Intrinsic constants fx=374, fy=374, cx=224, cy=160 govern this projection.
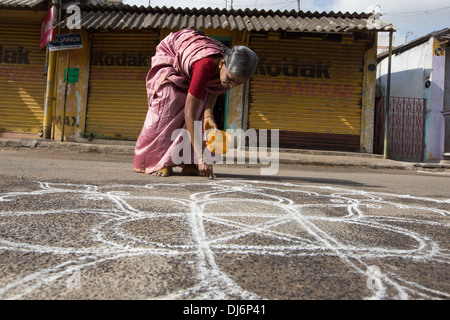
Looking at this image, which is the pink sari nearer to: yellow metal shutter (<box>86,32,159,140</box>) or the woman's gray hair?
the woman's gray hair

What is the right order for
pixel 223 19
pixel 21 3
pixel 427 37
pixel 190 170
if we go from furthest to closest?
pixel 427 37 → pixel 223 19 → pixel 21 3 → pixel 190 170

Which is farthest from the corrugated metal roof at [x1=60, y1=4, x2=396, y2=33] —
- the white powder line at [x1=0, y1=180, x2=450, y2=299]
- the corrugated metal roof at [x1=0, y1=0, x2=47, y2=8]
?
the white powder line at [x1=0, y1=180, x2=450, y2=299]

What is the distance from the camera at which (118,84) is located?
9.18 m

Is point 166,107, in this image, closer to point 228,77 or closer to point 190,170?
point 190,170

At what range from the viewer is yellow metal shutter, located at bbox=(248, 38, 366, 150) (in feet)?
28.8

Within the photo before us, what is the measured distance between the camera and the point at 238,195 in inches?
111

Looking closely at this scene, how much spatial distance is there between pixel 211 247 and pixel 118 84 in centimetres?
842

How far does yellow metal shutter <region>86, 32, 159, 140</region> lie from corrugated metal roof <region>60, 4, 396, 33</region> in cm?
68

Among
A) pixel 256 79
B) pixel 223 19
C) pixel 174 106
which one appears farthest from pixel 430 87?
pixel 174 106

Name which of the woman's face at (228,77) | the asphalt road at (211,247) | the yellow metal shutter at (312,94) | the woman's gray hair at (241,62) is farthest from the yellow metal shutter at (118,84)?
the asphalt road at (211,247)

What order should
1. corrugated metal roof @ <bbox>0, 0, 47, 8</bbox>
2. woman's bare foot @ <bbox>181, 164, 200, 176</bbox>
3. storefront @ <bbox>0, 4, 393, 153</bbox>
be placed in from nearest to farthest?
woman's bare foot @ <bbox>181, 164, 200, 176</bbox>, corrugated metal roof @ <bbox>0, 0, 47, 8</bbox>, storefront @ <bbox>0, 4, 393, 153</bbox>

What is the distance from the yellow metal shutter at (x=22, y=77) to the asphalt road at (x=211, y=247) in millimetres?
7842

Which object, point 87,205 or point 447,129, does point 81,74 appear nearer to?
point 87,205

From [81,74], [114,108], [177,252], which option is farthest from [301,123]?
[177,252]
